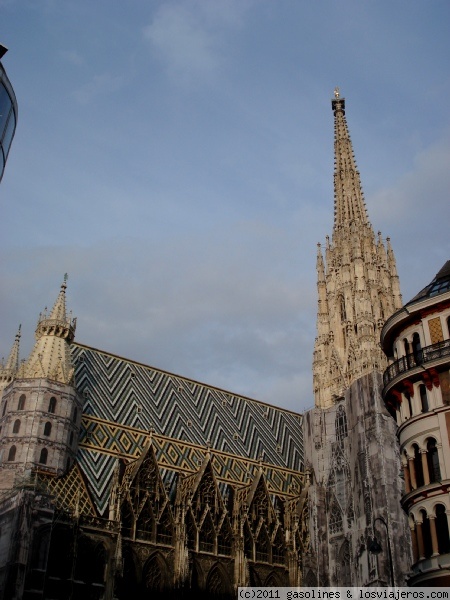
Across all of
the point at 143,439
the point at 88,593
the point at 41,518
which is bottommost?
the point at 88,593

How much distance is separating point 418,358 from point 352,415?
1010 inches

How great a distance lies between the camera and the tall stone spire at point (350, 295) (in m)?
51.9

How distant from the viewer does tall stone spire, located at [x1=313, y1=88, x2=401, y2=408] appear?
5191cm

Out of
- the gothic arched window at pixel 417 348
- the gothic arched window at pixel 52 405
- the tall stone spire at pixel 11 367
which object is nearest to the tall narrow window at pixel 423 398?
the gothic arched window at pixel 417 348

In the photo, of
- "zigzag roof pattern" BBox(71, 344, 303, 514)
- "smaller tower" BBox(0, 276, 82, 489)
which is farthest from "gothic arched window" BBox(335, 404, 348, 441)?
"smaller tower" BBox(0, 276, 82, 489)

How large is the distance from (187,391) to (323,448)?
11551 millimetres

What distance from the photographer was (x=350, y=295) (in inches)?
2206

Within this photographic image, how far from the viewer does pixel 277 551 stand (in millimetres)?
44844

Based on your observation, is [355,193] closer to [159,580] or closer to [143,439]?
[143,439]

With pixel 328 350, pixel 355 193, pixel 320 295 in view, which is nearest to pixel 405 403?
pixel 328 350

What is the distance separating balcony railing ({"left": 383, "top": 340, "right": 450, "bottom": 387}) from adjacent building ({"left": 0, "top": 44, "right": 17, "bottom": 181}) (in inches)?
657

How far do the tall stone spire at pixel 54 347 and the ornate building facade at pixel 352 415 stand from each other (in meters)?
18.9

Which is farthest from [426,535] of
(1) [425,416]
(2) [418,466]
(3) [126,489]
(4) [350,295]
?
(4) [350,295]

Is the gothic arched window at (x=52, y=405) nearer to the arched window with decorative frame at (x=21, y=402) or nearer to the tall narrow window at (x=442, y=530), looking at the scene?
the arched window with decorative frame at (x=21, y=402)
